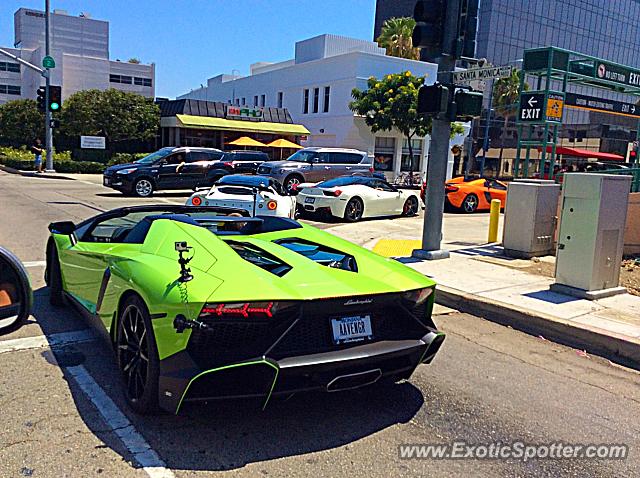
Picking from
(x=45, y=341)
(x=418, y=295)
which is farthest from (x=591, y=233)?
(x=45, y=341)

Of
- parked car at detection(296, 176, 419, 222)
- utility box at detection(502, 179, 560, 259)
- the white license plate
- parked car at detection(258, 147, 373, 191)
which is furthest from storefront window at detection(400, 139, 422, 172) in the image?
the white license plate

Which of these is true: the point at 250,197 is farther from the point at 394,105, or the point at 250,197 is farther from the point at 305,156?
the point at 394,105

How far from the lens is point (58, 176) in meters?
30.4

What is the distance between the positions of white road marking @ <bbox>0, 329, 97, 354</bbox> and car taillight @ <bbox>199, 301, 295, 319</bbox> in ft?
8.04

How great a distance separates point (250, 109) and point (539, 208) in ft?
108

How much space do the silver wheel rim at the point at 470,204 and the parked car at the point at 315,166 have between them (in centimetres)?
580

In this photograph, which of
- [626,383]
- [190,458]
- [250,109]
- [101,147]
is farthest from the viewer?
[250,109]

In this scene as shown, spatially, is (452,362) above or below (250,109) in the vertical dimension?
below

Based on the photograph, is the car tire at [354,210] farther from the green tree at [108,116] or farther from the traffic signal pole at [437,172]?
the green tree at [108,116]

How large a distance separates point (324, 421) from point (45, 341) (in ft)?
9.45

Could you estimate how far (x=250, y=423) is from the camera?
396cm

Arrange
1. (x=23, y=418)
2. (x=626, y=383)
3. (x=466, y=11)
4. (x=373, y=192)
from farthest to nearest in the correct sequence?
(x=373, y=192)
(x=466, y=11)
(x=626, y=383)
(x=23, y=418)

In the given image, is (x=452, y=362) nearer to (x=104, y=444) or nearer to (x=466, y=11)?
(x=104, y=444)

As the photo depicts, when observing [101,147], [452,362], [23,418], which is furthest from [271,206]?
[101,147]
